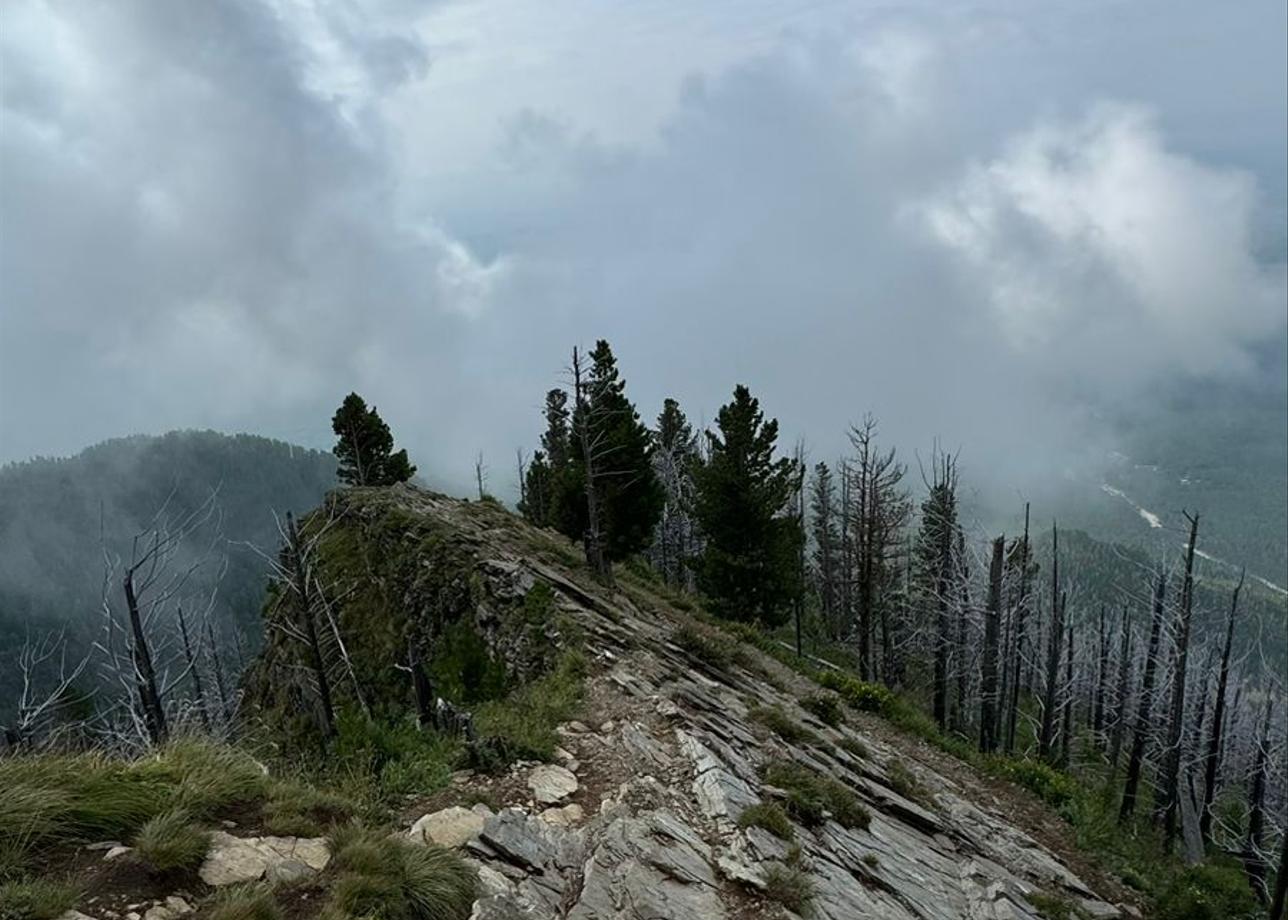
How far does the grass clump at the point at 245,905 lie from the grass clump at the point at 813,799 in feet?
24.2

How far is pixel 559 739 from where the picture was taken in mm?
10734

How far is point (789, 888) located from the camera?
27.7 feet

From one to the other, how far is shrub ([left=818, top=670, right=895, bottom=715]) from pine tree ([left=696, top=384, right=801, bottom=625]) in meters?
6.62

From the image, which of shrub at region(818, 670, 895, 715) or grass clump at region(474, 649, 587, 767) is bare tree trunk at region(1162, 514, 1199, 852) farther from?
grass clump at region(474, 649, 587, 767)

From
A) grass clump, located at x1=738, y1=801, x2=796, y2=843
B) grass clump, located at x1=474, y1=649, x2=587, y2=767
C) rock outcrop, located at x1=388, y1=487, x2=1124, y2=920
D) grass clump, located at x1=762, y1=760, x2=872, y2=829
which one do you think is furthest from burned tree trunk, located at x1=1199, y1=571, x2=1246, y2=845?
grass clump, located at x1=474, y1=649, x2=587, y2=767

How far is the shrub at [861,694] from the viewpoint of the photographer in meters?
22.1

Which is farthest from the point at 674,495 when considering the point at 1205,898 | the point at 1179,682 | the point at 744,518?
the point at 1205,898

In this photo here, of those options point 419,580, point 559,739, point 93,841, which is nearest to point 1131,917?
point 559,739

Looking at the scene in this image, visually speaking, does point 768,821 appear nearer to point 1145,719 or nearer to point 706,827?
point 706,827

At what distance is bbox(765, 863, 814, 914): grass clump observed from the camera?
327 inches

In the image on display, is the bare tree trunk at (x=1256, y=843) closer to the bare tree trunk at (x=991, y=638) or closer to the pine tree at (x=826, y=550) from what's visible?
the bare tree trunk at (x=991, y=638)

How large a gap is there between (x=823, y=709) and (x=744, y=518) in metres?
11.4

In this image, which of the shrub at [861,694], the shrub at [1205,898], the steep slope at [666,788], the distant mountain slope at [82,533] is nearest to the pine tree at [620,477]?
the steep slope at [666,788]

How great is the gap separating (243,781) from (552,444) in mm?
48175
